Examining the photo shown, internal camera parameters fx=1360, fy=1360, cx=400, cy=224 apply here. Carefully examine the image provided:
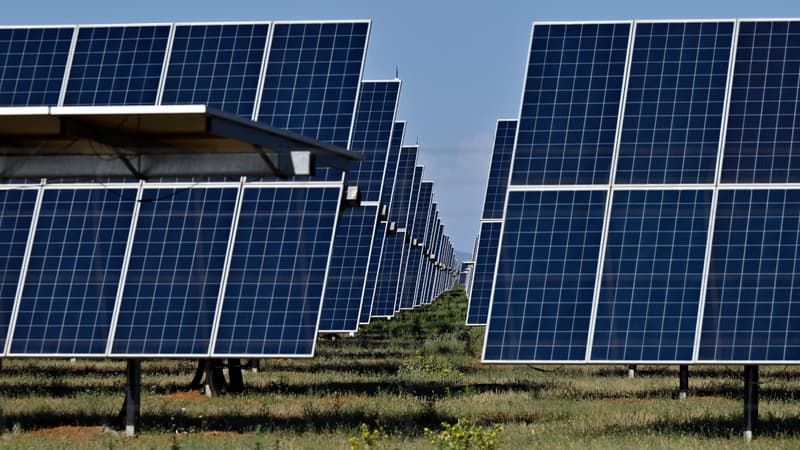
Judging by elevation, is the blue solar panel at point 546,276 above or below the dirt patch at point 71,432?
above

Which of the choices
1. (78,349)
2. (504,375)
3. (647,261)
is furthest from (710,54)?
(504,375)

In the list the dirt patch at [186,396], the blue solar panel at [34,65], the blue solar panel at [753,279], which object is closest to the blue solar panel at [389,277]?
the dirt patch at [186,396]

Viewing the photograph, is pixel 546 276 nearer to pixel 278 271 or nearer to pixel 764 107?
pixel 278 271

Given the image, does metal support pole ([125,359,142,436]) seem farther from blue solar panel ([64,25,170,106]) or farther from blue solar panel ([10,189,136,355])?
blue solar panel ([64,25,170,106])

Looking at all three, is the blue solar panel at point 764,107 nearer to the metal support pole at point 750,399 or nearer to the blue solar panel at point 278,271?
the metal support pole at point 750,399

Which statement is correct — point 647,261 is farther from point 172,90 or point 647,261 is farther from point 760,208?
point 172,90

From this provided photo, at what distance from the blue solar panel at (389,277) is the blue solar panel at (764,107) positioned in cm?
2823

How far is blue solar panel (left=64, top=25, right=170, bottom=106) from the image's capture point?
26.1 metres

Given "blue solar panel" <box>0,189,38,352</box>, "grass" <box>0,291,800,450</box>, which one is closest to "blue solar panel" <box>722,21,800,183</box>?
"grass" <box>0,291,800,450</box>

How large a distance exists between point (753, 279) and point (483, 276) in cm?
2292

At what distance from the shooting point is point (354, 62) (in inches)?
1023

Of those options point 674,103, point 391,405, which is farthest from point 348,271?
point 674,103

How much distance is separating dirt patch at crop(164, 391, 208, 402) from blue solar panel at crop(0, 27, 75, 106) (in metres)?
6.53

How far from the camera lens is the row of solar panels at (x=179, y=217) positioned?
22.0 metres
